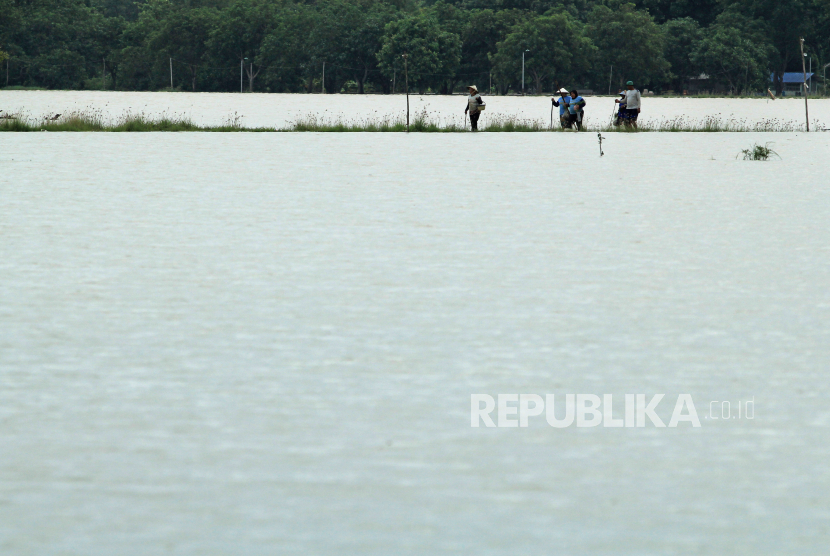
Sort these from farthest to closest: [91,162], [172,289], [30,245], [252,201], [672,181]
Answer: [91,162], [672,181], [252,201], [30,245], [172,289]

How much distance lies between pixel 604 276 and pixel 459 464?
529cm

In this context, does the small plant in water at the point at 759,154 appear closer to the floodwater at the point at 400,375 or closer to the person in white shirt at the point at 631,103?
the person in white shirt at the point at 631,103

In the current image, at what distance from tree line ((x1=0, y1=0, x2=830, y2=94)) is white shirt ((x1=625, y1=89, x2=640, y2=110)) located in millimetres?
85531

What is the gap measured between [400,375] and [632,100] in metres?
30.1

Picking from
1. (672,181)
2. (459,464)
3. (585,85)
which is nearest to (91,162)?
(672,181)

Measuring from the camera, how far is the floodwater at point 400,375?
4.35 meters

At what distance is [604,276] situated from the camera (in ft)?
33.0

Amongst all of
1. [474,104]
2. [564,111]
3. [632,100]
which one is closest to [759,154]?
[632,100]

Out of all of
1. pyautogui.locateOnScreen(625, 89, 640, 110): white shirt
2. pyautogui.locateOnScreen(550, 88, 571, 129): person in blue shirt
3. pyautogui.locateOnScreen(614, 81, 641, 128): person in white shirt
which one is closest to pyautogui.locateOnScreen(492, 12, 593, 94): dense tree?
pyautogui.locateOnScreen(550, 88, 571, 129): person in blue shirt

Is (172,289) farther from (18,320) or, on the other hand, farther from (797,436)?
(797,436)

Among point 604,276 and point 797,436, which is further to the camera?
point 604,276

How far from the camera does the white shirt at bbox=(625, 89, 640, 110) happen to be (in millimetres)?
35219

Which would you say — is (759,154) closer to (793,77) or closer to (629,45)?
(629,45)

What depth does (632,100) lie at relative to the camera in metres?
35.5
